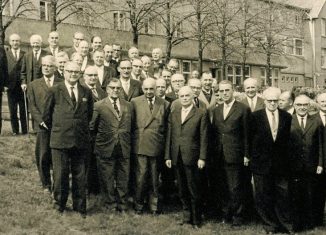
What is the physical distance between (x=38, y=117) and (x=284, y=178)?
3.95 metres

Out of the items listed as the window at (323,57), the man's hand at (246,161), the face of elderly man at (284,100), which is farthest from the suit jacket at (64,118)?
the window at (323,57)

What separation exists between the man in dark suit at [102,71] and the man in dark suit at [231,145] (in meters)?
2.37

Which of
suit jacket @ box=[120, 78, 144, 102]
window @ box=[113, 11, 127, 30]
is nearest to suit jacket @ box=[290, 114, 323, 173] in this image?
suit jacket @ box=[120, 78, 144, 102]

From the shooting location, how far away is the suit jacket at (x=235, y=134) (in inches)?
328

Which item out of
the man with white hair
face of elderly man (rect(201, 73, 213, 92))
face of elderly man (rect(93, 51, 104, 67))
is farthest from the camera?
face of elderly man (rect(93, 51, 104, 67))

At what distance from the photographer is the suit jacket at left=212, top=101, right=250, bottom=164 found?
8.33 meters

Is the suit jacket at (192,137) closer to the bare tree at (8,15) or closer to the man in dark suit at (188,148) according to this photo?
the man in dark suit at (188,148)

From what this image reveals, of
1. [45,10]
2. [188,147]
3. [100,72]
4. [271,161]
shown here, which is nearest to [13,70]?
[100,72]

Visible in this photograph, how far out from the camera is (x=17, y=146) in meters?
11.2

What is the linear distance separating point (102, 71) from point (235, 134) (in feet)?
9.75

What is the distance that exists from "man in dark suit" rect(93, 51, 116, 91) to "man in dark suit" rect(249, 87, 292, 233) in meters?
2.96

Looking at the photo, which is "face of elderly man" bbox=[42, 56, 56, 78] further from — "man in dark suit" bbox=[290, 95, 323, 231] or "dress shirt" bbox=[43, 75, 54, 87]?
"man in dark suit" bbox=[290, 95, 323, 231]

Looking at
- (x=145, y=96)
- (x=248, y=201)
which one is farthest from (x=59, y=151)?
(x=248, y=201)

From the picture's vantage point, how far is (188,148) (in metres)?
8.34
